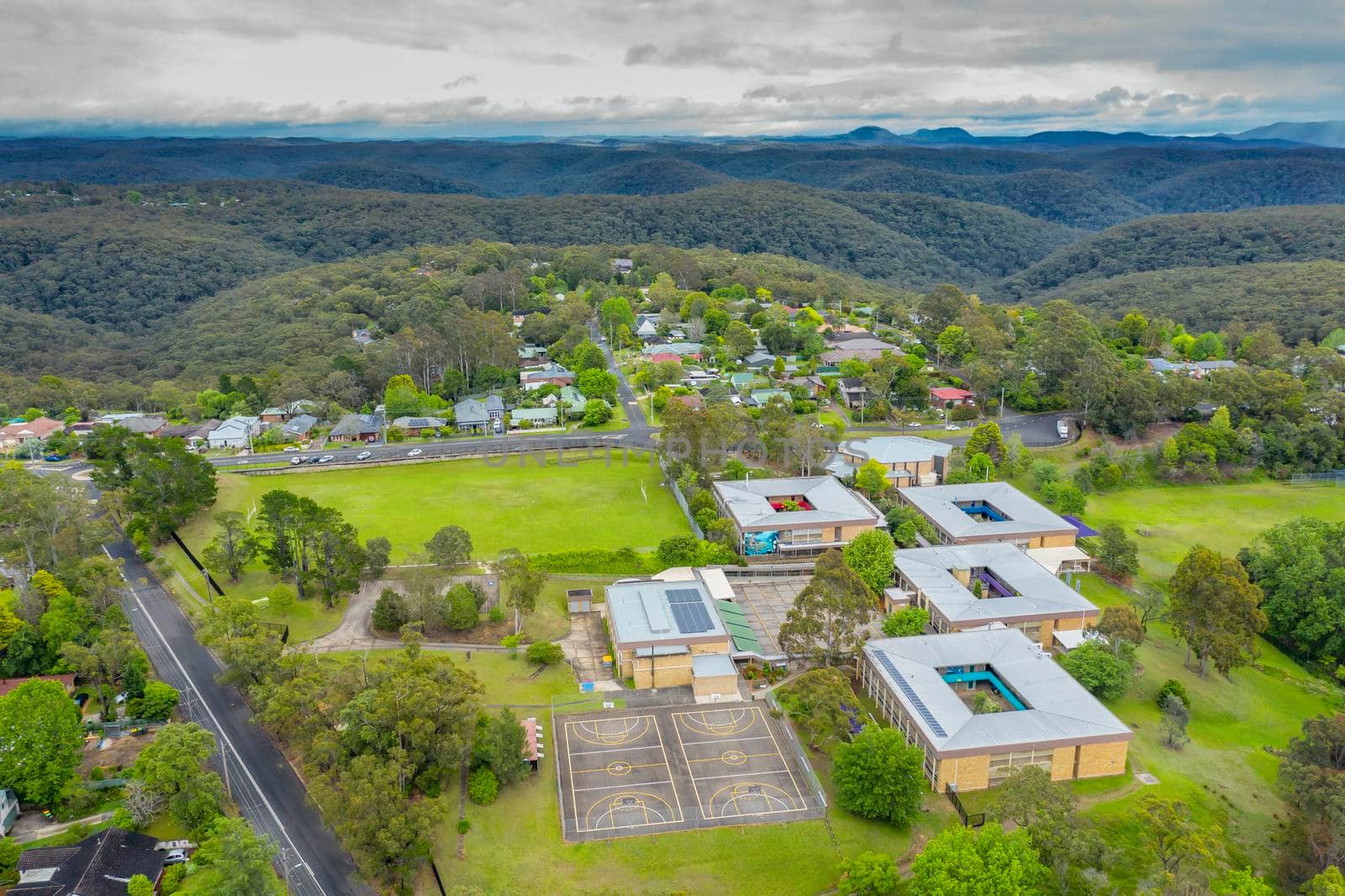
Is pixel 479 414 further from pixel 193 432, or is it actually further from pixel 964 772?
pixel 964 772

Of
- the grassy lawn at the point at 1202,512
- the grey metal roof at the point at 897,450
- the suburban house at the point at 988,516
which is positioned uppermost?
the grey metal roof at the point at 897,450

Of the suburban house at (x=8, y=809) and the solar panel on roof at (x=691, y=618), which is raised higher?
the solar panel on roof at (x=691, y=618)

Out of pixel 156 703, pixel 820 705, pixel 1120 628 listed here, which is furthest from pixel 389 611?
pixel 1120 628

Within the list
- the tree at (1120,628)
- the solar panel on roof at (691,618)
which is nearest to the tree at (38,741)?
the solar panel on roof at (691,618)

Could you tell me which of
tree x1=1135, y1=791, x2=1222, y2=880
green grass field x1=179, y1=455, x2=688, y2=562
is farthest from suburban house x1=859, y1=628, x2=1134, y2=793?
green grass field x1=179, y1=455, x2=688, y2=562

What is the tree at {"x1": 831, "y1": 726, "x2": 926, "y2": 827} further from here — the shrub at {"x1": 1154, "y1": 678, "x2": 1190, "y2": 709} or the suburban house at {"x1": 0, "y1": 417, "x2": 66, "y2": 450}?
the suburban house at {"x1": 0, "y1": 417, "x2": 66, "y2": 450}

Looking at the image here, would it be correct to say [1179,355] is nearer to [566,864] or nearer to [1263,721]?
[1263,721]

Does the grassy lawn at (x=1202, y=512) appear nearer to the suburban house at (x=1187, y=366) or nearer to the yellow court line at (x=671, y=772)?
the suburban house at (x=1187, y=366)
